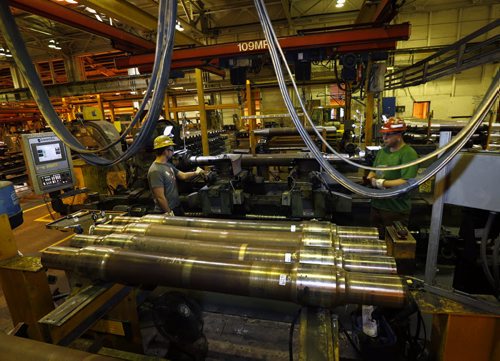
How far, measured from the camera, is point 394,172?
237 centimetres

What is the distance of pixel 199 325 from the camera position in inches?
64.4

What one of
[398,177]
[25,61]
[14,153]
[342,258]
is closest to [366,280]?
[342,258]

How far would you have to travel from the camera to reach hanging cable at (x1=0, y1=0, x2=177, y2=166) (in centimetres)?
97

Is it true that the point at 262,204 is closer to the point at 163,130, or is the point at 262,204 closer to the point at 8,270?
the point at 163,130

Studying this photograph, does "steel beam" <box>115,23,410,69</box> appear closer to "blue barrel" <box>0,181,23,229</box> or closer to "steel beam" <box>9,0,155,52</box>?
"steel beam" <box>9,0,155,52</box>

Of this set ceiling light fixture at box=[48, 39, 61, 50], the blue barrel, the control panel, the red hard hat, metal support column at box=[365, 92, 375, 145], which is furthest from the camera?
ceiling light fixture at box=[48, 39, 61, 50]

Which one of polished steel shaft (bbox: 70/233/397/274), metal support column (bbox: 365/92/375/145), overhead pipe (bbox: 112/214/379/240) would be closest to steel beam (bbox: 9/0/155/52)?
overhead pipe (bbox: 112/214/379/240)

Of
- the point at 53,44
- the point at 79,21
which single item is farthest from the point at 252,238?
the point at 53,44

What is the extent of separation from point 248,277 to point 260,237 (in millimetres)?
270

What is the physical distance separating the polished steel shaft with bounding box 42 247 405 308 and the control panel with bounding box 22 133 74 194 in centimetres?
251

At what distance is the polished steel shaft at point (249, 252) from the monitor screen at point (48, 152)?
2555mm

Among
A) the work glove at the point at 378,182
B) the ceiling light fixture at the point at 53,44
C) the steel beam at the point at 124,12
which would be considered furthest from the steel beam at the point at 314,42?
the ceiling light fixture at the point at 53,44

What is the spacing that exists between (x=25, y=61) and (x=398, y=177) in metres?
2.66

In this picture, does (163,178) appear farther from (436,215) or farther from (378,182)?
(436,215)
